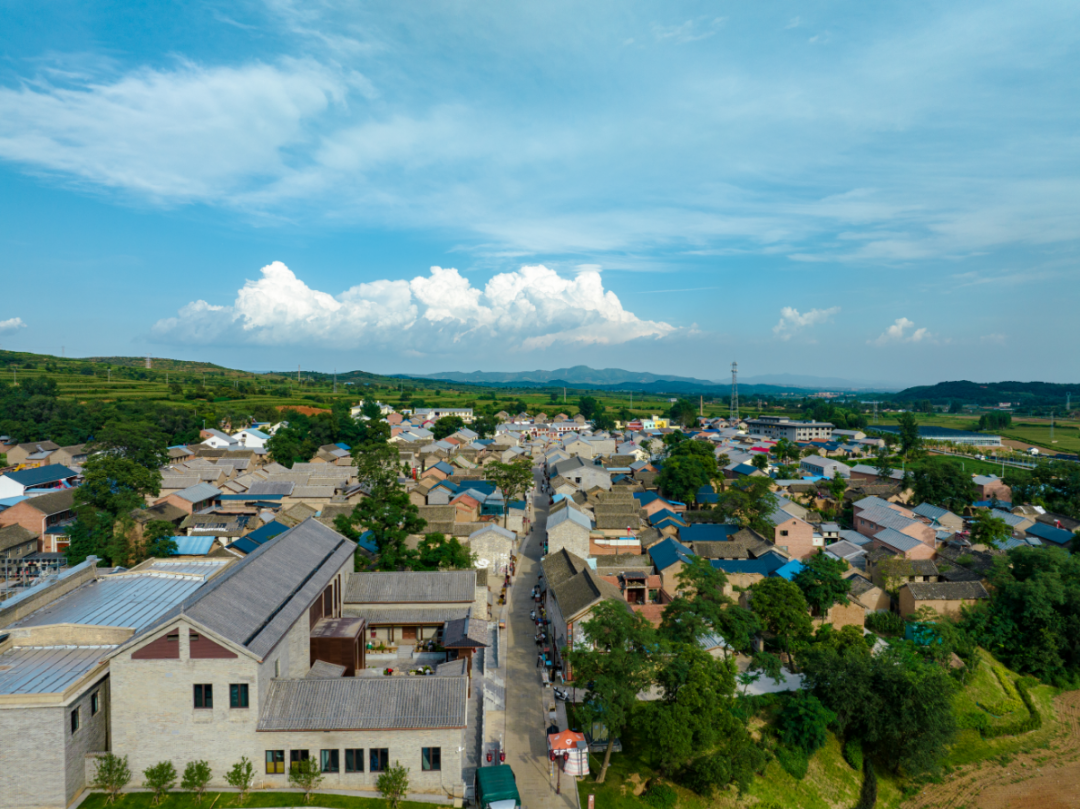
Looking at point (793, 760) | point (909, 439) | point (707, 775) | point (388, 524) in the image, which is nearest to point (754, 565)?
point (793, 760)

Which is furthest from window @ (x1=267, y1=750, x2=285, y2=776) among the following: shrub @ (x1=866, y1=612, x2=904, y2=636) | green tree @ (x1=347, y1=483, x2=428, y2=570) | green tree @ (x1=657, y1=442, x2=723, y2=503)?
green tree @ (x1=657, y1=442, x2=723, y2=503)

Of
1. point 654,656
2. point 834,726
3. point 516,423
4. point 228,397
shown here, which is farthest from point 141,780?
point 228,397

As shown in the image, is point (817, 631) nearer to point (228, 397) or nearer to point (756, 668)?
point (756, 668)

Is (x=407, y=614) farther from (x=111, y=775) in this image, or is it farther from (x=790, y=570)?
(x=790, y=570)

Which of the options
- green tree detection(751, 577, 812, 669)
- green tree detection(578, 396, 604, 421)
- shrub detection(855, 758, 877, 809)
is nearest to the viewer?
shrub detection(855, 758, 877, 809)

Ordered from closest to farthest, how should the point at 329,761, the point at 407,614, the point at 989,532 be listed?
the point at 329,761, the point at 407,614, the point at 989,532

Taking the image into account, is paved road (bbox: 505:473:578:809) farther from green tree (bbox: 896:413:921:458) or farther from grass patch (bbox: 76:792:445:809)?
green tree (bbox: 896:413:921:458)
